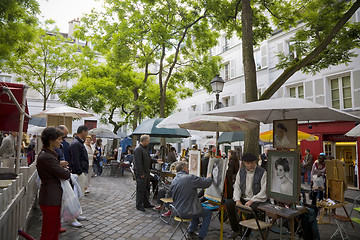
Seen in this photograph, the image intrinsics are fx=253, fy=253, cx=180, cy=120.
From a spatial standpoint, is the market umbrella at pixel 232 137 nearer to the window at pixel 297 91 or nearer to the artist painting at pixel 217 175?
the artist painting at pixel 217 175

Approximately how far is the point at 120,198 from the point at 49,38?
616 inches

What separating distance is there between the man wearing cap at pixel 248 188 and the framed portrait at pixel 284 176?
0.25 meters

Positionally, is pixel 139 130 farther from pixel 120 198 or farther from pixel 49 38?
pixel 49 38

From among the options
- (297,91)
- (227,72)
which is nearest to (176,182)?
(297,91)

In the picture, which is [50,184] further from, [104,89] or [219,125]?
[104,89]

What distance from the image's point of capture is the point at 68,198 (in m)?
3.81

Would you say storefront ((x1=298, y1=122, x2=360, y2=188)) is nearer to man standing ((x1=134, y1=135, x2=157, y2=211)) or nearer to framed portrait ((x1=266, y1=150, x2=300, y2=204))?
man standing ((x1=134, y1=135, x2=157, y2=211))

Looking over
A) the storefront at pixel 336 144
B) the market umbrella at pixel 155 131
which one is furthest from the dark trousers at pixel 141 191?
the storefront at pixel 336 144

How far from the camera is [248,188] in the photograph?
16.1 feet

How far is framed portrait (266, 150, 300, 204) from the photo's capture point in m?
4.15

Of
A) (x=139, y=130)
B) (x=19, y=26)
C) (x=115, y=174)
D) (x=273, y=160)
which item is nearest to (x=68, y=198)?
(x=273, y=160)

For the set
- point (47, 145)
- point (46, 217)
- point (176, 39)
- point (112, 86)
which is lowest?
point (46, 217)

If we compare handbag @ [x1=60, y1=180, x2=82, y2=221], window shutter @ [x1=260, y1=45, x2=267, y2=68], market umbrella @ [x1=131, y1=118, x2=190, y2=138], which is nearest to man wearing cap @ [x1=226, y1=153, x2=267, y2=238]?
handbag @ [x1=60, y1=180, x2=82, y2=221]

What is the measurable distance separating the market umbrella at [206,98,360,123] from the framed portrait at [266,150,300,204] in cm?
85
